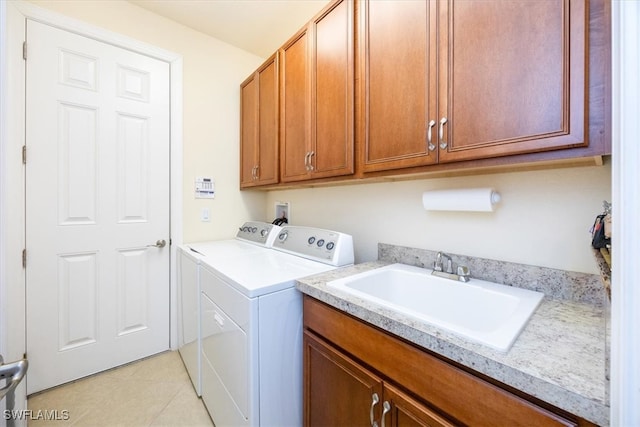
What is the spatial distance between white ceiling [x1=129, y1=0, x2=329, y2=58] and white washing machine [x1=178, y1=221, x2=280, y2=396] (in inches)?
62.9

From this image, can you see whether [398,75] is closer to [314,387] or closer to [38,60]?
[314,387]

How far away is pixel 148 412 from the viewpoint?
1522 mm

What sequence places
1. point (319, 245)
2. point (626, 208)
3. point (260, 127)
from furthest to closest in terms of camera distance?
1. point (260, 127)
2. point (319, 245)
3. point (626, 208)

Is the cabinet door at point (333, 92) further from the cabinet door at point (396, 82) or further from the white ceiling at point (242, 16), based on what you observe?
the white ceiling at point (242, 16)

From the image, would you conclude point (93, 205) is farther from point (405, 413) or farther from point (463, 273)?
point (463, 273)

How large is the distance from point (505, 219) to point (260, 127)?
5.65 ft

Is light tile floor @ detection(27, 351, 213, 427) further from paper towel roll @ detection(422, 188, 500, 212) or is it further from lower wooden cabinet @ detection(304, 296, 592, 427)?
paper towel roll @ detection(422, 188, 500, 212)

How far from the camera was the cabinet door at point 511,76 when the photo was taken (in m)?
0.69

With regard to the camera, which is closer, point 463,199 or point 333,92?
point 463,199

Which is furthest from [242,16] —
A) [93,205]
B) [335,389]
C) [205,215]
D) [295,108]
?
[335,389]

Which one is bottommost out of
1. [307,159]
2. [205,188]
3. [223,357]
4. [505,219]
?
[223,357]

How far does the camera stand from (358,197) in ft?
5.50

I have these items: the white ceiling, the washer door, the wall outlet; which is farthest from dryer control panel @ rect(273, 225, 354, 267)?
the white ceiling

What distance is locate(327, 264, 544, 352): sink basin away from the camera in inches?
28.3
